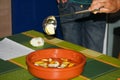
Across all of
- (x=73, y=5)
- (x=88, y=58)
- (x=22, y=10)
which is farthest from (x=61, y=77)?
(x=22, y=10)

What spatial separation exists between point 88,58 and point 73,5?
2.71 ft

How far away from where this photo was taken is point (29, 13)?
8.78 feet

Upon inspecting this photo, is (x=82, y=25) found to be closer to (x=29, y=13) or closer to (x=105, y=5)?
(x=29, y=13)

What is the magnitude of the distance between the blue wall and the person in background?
433 mm

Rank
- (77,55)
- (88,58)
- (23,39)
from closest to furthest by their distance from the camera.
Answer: (77,55) → (88,58) → (23,39)

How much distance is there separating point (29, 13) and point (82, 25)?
1.93ft

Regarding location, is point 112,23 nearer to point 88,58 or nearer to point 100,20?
point 100,20

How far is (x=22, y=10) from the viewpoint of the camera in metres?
2.63

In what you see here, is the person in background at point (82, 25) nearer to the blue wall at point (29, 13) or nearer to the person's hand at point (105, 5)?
the blue wall at point (29, 13)

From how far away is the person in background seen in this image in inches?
88.0

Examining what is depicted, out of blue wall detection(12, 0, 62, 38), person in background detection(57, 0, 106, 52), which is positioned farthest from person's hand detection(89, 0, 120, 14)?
blue wall detection(12, 0, 62, 38)

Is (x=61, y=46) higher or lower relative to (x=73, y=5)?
lower

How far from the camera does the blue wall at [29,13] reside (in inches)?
103

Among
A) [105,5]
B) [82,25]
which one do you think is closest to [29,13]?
[82,25]
